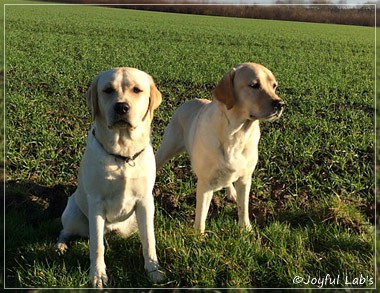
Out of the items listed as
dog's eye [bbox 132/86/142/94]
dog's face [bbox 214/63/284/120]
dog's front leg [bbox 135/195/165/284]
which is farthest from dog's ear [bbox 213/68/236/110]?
dog's front leg [bbox 135/195/165/284]

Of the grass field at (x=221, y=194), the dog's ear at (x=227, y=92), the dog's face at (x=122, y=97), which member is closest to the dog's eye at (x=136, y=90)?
the dog's face at (x=122, y=97)

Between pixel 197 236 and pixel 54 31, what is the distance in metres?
14.1

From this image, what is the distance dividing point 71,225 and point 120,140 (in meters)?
0.91

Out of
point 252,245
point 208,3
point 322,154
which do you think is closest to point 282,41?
point 322,154

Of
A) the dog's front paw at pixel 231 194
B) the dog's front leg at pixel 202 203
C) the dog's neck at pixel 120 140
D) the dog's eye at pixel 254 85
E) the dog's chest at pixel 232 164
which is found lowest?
the dog's front paw at pixel 231 194

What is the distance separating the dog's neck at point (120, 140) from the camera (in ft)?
9.78

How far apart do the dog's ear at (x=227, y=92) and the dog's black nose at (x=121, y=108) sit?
89 centimetres

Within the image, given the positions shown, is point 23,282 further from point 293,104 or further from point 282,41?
point 282,41

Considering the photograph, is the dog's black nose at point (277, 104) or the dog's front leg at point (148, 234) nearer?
the dog's front leg at point (148, 234)

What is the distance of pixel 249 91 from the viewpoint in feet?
11.0

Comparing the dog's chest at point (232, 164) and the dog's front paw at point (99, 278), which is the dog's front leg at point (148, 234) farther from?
the dog's chest at point (232, 164)

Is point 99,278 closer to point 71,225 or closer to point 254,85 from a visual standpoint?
point 71,225

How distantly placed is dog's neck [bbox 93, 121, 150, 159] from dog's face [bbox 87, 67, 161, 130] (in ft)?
0.22

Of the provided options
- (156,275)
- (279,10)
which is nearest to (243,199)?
(156,275)
